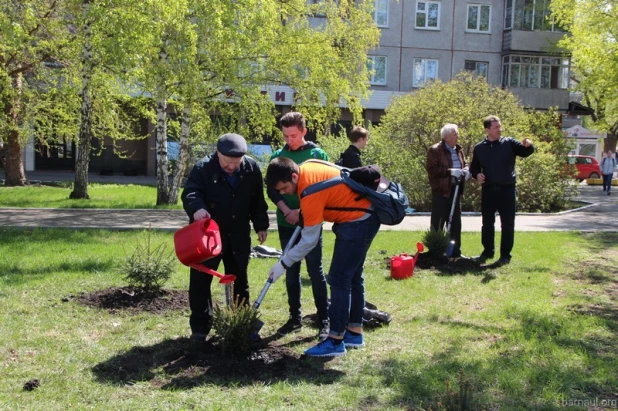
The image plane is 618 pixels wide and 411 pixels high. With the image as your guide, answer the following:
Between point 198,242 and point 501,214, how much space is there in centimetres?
536

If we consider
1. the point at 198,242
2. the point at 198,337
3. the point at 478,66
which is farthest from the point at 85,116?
the point at 478,66

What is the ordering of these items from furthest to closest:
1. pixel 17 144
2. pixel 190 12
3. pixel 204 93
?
pixel 17 144, pixel 204 93, pixel 190 12

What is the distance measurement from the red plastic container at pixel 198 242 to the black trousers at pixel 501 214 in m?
5.07

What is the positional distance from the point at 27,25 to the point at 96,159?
76.2ft

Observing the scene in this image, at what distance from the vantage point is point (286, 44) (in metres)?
16.1

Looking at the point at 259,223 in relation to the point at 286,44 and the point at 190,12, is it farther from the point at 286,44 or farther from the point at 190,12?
the point at 286,44

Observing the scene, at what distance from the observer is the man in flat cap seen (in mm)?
5238

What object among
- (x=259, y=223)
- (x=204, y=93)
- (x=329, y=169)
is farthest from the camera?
(x=204, y=93)

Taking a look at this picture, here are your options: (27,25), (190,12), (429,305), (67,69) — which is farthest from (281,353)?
(67,69)

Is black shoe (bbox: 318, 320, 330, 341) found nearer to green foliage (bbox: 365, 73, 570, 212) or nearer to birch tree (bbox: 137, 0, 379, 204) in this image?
birch tree (bbox: 137, 0, 379, 204)

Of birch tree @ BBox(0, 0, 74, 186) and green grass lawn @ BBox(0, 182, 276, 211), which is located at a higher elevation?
birch tree @ BBox(0, 0, 74, 186)

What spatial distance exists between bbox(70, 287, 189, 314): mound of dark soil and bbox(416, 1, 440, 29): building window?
102 feet

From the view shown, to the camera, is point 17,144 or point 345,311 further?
point 17,144

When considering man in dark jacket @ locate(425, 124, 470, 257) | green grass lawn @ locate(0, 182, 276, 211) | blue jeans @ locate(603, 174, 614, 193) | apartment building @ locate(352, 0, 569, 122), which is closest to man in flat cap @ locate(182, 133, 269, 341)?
man in dark jacket @ locate(425, 124, 470, 257)
